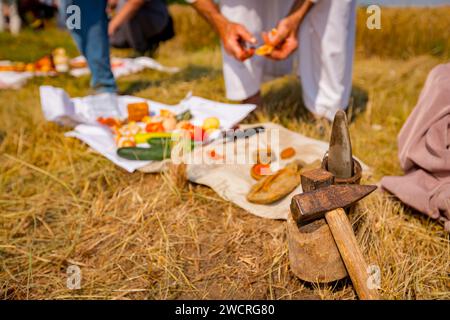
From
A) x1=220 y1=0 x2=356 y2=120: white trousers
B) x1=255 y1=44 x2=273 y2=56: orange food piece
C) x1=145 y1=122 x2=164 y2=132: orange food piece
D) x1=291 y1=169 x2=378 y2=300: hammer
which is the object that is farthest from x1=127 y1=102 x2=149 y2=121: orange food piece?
x1=291 y1=169 x2=378 y2=300: hammer

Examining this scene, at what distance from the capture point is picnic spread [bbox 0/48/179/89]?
3973mm

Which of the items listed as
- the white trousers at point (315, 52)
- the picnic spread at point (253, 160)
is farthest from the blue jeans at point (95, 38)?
the white trousers at point (315, 52)

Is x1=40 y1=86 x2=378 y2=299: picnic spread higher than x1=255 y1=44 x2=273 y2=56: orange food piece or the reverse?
the reverse

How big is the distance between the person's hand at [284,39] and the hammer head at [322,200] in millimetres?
1324

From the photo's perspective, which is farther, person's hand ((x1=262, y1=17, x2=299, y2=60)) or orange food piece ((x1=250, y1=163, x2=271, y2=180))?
person's hand ((x1=262, y1=17, x2=299, y2=60))

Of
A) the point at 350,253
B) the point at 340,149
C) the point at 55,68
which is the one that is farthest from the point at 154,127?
the point at 55,68

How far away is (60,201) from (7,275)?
509 mm

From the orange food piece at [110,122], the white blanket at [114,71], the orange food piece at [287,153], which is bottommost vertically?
the white blanket at [114,71]

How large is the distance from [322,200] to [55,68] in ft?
13.2

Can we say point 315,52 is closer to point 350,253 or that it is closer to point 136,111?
point 136,111

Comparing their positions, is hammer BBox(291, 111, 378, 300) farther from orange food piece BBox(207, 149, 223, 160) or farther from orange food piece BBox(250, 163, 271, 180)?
orange food piece BBox(207, 149, 223, 160)

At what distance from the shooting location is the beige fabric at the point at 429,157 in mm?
1587

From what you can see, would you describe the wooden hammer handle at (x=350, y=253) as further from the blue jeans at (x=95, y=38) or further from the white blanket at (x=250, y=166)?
the blue jeans at (x=95, y=38)
